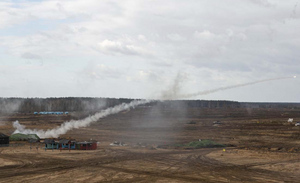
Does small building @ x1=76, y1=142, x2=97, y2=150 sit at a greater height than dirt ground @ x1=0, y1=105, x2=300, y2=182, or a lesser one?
greater

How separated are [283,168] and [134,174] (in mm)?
19865

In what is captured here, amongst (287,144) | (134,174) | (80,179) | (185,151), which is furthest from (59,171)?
(287,144)

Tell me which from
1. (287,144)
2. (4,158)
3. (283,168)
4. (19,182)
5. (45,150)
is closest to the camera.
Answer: (19,182)

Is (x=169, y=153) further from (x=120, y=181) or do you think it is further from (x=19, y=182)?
(x=19, y=182)

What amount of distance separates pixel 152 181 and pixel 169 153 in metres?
22.6

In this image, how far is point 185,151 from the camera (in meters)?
65.9

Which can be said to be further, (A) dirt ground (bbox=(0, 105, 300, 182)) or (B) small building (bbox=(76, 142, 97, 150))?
(B) small building (bbox=(76, 142, 97, 150))

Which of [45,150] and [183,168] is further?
[45,150]

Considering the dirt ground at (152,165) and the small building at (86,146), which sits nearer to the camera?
the dirt ground at (152,165)

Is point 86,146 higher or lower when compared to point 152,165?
higher

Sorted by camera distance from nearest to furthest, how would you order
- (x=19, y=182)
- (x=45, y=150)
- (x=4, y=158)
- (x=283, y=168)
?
(x=19, y=182), (x=283, y=168), (x=4, y=158), (x=45, y=150)

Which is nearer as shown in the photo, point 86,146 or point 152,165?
point 152,165

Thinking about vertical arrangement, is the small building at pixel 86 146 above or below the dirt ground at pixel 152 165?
above

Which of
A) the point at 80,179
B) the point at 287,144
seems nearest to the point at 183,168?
the point at 80,179
